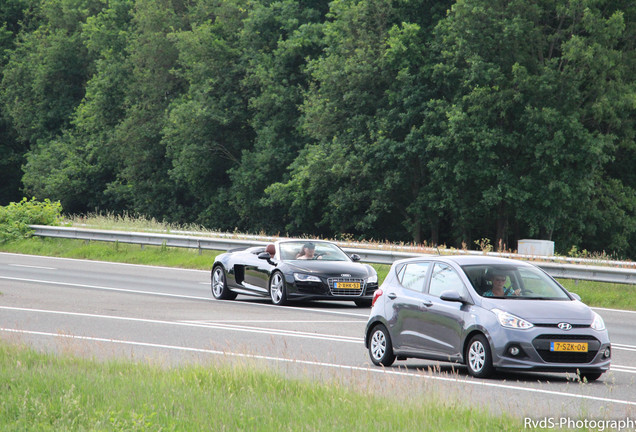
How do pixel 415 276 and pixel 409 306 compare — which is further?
pixel 415 276

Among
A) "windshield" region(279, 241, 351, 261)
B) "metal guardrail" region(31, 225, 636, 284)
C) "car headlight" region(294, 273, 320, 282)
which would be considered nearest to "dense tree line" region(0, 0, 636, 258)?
"metal guardrail" region(31, 225, 636, 284)

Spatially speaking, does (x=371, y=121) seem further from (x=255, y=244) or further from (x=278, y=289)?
(x=278, y=289)

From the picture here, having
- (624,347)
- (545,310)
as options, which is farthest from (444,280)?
(624,347)

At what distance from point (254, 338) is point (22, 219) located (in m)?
27.9

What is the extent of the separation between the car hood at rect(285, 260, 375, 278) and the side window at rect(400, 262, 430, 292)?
7.43 metres

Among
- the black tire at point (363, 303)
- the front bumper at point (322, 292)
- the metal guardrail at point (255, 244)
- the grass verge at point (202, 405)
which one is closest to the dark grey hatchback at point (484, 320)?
the grass verge at point (202, 405)

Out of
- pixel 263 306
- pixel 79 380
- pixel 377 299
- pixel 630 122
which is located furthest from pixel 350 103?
pixel 79 380

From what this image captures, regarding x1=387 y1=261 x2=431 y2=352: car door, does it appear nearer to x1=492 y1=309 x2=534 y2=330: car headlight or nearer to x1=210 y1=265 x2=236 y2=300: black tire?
x1=492 y1=309 x2=534 y2=330: car headlight

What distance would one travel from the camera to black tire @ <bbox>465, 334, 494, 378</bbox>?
37.0 feet

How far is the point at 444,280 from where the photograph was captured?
12.3m

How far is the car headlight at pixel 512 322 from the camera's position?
1117 centimetres

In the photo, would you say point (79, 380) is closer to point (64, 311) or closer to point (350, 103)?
point (64, 311)

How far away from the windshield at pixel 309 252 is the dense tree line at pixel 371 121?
2489 cm

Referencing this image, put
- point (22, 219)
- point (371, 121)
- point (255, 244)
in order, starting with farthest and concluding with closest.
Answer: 1. point (371, 121)
2. point (22, 219)
3. point (255, 244)
